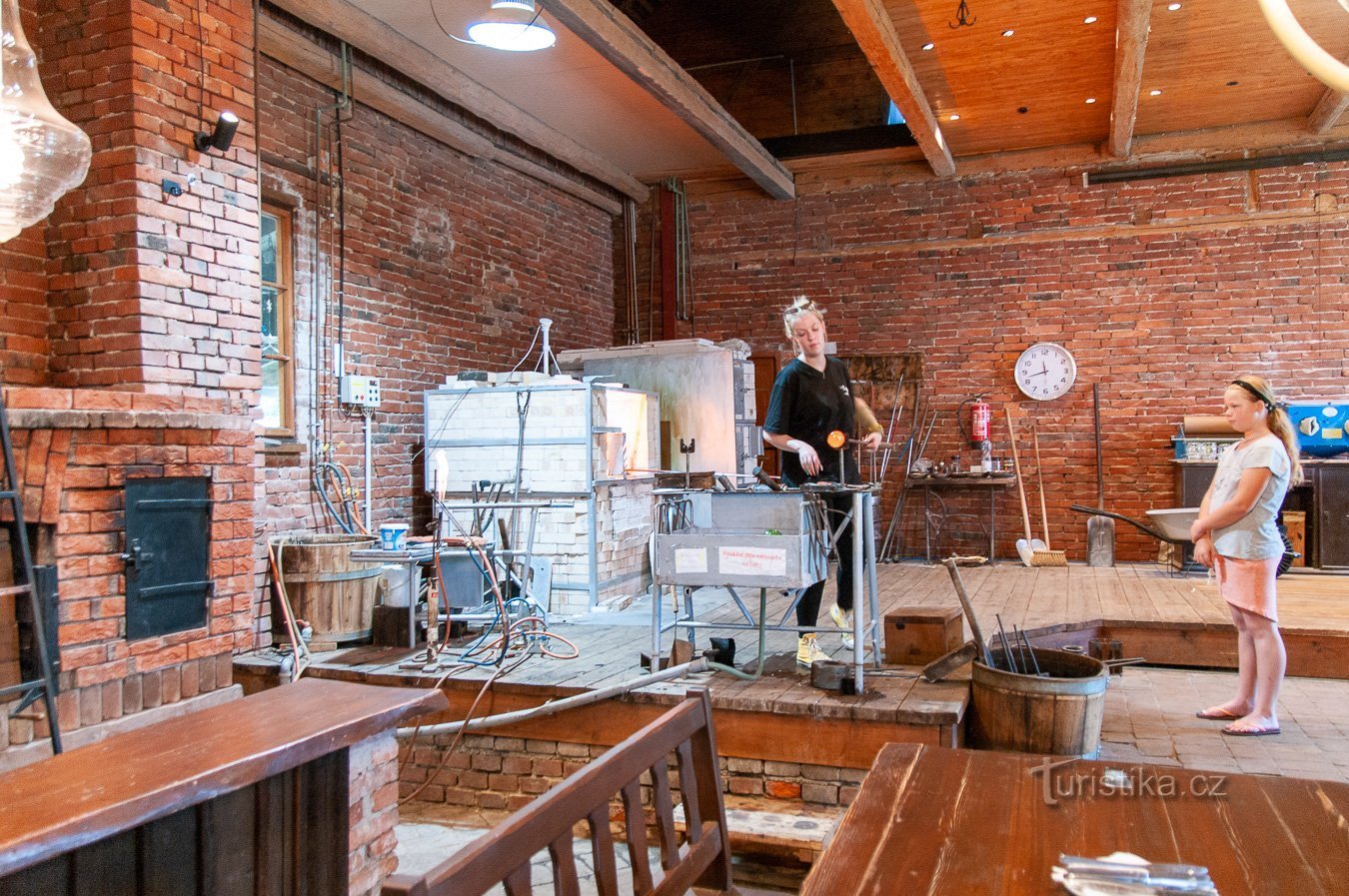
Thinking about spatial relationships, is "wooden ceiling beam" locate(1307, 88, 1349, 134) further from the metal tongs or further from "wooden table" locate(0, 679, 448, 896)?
"wooden table" locate(0, 679, 448, 896)

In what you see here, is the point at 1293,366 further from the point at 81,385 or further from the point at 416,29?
the point at 81,385

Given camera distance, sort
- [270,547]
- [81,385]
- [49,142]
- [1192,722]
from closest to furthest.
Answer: [49,142] → [81,385] → [1192,722] → [270,547]

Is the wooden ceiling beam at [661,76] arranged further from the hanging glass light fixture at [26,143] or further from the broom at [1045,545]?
the hanging glass light fixture at [26,143]

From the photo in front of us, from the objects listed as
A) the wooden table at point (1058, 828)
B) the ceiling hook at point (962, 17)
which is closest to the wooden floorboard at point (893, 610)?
the wooden table at point (1058, 828)

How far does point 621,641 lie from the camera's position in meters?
5.33

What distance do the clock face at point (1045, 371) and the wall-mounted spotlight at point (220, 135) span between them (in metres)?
7.01

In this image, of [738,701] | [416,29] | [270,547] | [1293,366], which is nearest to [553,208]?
[416,29]

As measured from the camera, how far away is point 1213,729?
4484 millimetres

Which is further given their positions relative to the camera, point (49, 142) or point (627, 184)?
point (627, 184)

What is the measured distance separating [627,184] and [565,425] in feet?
13.6

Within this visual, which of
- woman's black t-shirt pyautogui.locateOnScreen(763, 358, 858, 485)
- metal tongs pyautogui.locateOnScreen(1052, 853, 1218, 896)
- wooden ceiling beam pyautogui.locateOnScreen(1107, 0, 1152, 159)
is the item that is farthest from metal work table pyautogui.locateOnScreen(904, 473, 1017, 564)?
metal tongs pyautogui.locateOnScreen(1052, 853, 1218, 896)

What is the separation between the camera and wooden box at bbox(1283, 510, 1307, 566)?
311 inches

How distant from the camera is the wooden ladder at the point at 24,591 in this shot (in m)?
3.29

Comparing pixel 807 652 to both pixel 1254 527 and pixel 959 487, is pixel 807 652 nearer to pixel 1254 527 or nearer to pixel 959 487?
pixel 1254 527
